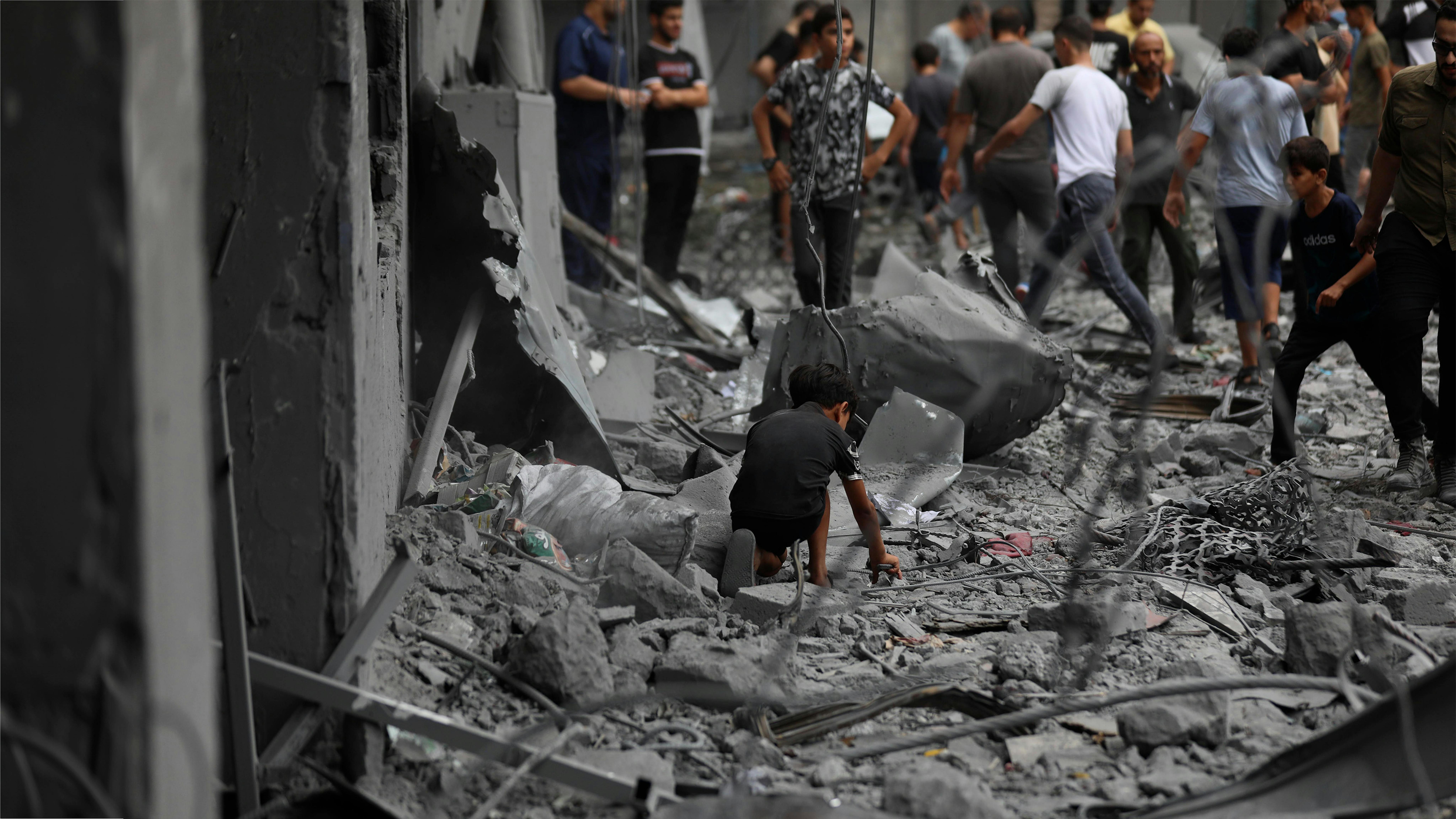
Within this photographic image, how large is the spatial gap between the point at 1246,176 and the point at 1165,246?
131 cm

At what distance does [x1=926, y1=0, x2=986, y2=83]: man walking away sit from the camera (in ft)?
37.2

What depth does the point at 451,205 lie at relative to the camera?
472cm

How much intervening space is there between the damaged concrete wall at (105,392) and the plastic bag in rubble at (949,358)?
3.81 m

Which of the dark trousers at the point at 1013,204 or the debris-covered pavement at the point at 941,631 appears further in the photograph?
the dark trousers at the point at 1013,204

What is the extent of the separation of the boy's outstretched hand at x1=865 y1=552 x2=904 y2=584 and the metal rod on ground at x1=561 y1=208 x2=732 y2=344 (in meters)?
3.78

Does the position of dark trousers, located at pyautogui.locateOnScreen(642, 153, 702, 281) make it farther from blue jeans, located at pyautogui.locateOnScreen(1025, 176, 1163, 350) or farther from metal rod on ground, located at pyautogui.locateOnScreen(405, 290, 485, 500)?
metal rod on ground, located at pyautogui.locateOnScreen(405, 290, 485, 500)

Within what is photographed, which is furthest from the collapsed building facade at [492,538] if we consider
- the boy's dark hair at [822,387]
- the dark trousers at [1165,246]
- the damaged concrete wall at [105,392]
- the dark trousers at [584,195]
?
the dark trousers at [584,195]

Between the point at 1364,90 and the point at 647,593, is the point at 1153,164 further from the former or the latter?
the point at 1364,90

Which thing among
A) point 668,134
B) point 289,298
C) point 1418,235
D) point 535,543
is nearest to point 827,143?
point 668,134

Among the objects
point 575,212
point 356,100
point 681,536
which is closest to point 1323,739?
point 681,536

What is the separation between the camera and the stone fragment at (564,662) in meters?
2.82

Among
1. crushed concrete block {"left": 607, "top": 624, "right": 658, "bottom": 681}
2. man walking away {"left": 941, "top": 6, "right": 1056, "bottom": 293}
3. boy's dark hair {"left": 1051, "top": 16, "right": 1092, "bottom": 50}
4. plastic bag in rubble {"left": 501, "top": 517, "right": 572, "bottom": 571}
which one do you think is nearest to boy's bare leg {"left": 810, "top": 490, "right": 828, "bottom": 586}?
plastic bag in rubble {"left": 501, "top": 517, "right": 572, "bottom": 571}

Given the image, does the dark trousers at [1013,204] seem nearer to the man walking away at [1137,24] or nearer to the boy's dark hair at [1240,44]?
the boy's dark hair at [1240,44]

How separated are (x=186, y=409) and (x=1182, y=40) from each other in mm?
14361
